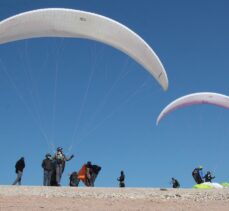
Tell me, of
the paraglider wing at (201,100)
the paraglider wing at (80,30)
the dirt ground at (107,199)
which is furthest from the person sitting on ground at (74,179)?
the paraglider wing at (201,100)

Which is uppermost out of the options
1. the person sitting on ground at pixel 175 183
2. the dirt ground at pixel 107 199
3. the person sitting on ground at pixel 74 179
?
the person sitting on ground at pixel 175 183

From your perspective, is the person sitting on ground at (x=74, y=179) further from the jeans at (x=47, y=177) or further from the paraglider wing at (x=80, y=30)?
the paraglider wing at (x=80, y=30)

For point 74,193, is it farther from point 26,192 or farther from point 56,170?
point 56,170

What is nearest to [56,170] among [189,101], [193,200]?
[193,200]

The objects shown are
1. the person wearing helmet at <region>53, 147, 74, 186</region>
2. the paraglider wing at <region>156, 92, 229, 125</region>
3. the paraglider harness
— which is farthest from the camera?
the paraglider wing at <region>156, 92, 229, 125</region>

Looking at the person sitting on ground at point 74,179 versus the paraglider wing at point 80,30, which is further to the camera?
the person sitting on ground at point 74,179

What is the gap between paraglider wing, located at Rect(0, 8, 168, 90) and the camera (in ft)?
72.4

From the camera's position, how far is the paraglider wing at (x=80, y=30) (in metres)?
22.1

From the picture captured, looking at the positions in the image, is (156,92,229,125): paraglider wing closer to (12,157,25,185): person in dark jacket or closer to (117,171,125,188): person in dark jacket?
(117,171,125,188): person in dark jacket

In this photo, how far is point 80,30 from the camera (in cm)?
2352

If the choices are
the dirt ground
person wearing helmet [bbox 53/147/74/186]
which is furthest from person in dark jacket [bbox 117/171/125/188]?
the dirt ground

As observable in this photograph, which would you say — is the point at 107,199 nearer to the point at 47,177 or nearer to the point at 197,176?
the point at 47,177

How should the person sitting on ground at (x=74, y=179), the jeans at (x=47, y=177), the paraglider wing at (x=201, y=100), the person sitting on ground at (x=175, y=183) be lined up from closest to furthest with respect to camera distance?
the jeans at (x=47, y=177) < the person sitting on ground at (x=74, y=179) < the person sitting on ground at (x=175, y=183) < the paraglider wing at (x=201, y=100)

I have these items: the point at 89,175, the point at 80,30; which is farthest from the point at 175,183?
the point at 80,30
